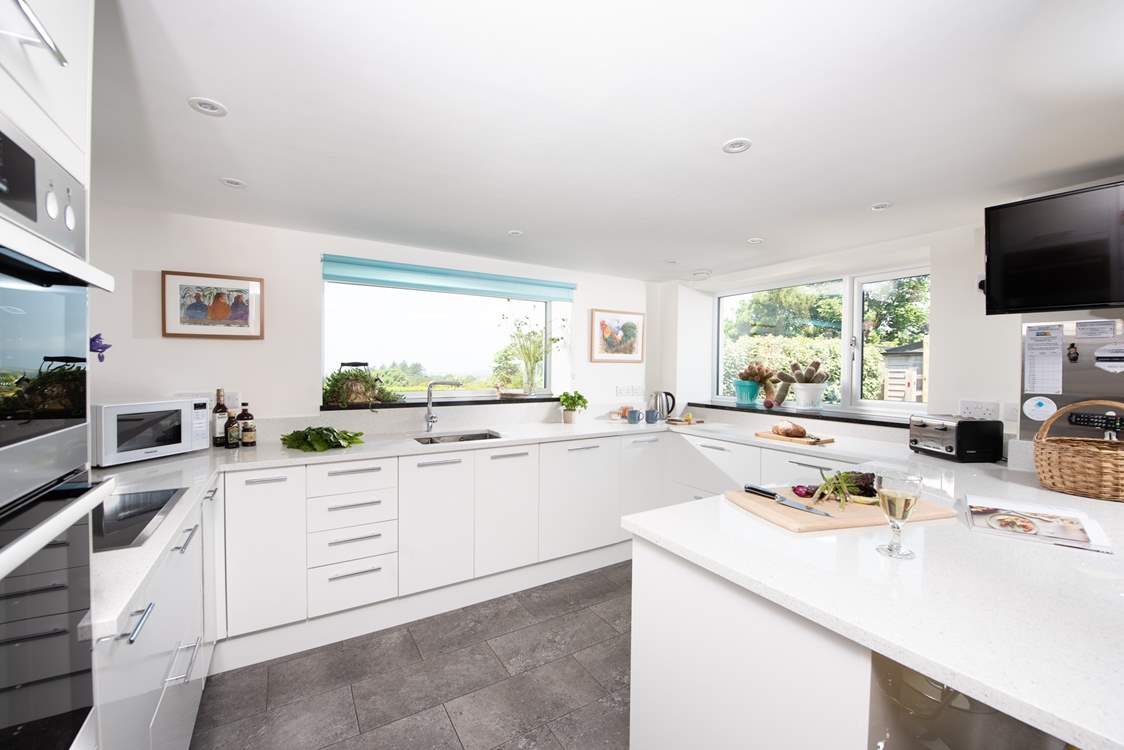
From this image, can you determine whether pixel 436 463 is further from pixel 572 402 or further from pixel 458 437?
pixel 572 402

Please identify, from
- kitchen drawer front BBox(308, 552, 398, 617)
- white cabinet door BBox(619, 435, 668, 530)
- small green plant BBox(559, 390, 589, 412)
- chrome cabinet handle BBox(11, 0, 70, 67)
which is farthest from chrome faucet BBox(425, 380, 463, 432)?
chrome cabinet handle BBox(11, 0, 70, 67)

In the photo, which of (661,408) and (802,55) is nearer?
(802,55)

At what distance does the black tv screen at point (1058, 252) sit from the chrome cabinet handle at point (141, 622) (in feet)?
10.4

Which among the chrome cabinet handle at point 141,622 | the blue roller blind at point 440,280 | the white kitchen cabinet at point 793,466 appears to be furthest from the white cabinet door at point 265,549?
the white kitchen cabinet at point 793,466

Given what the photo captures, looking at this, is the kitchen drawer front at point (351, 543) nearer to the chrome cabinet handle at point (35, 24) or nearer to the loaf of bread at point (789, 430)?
the chrome cabinet handle at point (35, 24)

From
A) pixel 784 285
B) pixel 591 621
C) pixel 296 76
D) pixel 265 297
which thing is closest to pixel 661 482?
pixel 591 621

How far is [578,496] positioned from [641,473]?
0.58 m

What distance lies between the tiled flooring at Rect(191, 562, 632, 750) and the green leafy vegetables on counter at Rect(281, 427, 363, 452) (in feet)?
3.28

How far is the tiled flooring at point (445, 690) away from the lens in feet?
5.93

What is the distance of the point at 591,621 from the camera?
265 cm

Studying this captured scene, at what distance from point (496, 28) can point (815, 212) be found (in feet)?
6.44

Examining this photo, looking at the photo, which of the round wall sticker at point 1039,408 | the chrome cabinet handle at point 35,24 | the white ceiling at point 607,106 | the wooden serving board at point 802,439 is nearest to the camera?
the chrome cabinet handle at point 35,24

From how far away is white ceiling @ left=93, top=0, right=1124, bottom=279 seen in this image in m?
1.15

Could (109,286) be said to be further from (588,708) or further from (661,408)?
(661,408)
